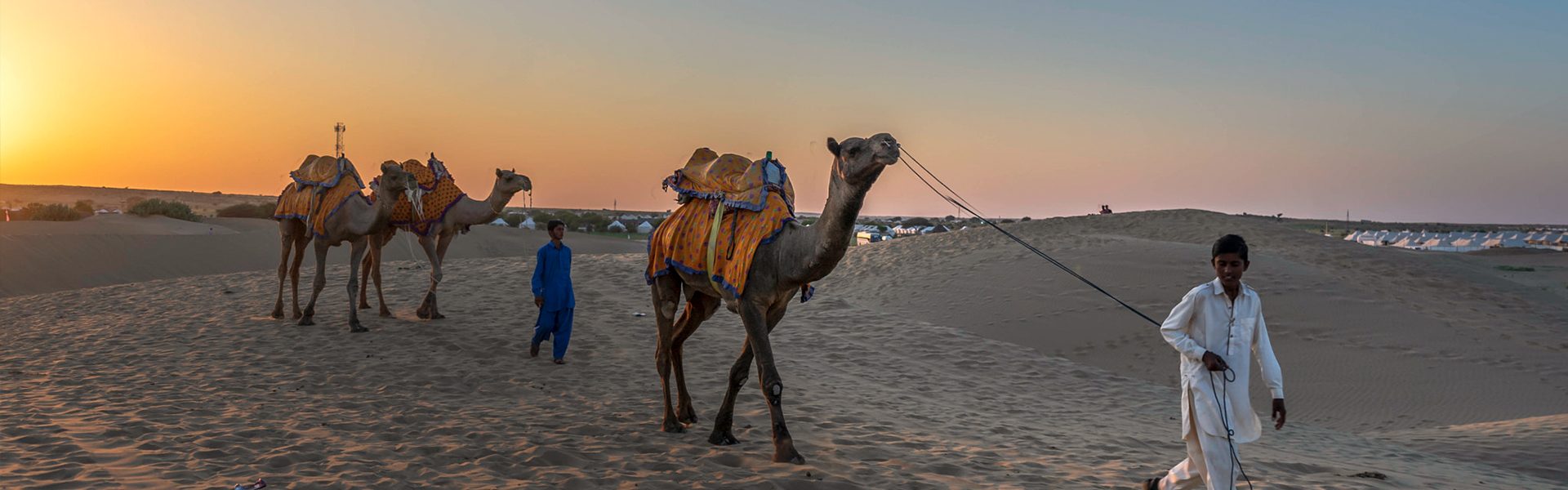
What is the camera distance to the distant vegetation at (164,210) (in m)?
44.1

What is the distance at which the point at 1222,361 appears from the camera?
183 inches

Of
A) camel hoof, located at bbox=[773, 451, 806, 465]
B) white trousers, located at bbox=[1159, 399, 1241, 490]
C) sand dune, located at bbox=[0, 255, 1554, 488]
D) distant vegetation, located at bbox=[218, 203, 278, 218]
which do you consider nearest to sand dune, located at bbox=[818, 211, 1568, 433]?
sand dune, located at bbox=[0, 255, 1554, 488]

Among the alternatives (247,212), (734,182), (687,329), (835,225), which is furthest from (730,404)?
(247,212)

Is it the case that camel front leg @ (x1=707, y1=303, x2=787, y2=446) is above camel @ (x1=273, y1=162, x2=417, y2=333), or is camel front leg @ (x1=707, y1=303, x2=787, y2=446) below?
below

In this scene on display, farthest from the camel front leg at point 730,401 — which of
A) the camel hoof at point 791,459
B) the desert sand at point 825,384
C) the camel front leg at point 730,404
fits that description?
the camel hoof at point 791,459

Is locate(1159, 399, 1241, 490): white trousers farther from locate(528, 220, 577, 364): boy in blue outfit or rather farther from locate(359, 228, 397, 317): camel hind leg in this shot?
locate(359, 228, 397, 317): camel hind leg

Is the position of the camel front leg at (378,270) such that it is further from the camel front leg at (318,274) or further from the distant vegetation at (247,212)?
the distant vegetation at (247,212)

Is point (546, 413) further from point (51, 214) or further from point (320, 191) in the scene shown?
point (51, 214)

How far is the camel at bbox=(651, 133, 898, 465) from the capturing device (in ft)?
18.0

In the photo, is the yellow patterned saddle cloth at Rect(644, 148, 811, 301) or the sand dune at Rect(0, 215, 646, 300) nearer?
the yellow patterned saddle cloth at Rect(644, 148, 811, 301)

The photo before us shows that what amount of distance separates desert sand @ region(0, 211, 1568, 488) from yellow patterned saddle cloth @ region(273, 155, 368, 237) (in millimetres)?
1528

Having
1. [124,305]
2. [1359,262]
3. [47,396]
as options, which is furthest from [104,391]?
[1359,262]

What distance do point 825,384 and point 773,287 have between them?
4.29 meters

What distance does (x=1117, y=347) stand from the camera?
48.6 feet
